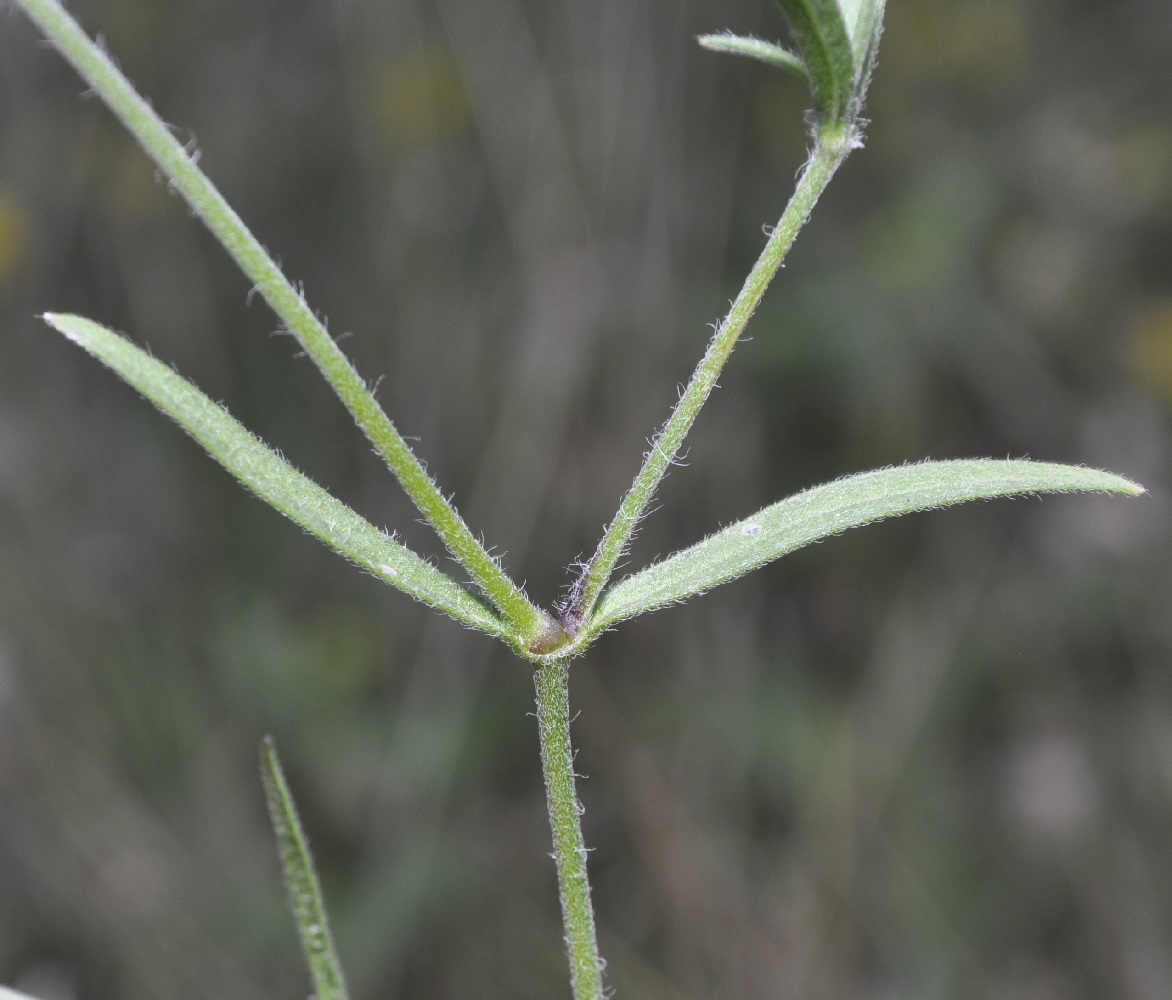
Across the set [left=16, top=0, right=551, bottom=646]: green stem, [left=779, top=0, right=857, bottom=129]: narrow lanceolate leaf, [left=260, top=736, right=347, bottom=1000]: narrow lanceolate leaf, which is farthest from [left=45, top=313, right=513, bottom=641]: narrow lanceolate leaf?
[left=779, top=0, right=857, bottom=129]: narrow lanceolate leaf

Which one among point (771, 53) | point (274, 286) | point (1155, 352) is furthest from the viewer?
point (1155, 352)

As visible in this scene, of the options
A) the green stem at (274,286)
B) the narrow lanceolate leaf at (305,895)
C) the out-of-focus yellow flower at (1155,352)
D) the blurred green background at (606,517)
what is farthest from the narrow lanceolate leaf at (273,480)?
the out-of-focus yellow flower at (1155,352)

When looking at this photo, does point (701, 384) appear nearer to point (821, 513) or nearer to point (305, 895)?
point (821, 513)

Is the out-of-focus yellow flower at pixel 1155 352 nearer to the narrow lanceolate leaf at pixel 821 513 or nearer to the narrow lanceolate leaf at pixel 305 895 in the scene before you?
the narrow lanceolate leaf at pixel 821 513

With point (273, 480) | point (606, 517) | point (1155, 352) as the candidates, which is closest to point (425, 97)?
point (606, 517)

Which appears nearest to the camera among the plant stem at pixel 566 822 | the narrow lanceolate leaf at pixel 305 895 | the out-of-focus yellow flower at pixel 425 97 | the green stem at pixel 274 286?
the green stem at pixel 274 286

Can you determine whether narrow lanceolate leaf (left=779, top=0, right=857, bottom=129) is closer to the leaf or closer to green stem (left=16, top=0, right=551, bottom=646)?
the leaf

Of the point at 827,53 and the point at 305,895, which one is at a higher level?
the point at 827,53

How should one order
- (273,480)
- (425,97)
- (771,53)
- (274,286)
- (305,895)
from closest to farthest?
(274,286) < (273,480) < (771,53) < (305,895) < (425,97)
